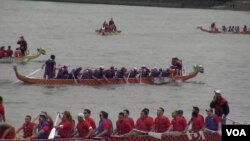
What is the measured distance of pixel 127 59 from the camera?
52906mm

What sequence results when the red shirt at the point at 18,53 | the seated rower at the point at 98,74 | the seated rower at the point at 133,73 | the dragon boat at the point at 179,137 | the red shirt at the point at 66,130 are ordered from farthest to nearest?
the red shirt at the point at 18,53
the seated rower at the point at 133,73
the seated rower at the point at 98,74
the dragon boat at the point at 179,137
the red shirt at the point at 66,130

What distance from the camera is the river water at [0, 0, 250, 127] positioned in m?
32.2

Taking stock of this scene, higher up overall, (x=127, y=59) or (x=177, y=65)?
(x=177, y=65)

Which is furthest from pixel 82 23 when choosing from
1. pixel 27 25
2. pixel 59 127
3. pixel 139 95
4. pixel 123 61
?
pixel 59 127

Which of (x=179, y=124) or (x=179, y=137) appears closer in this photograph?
(x=179, y=137)

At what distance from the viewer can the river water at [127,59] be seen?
106 ft

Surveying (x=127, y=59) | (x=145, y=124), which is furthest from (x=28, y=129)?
Answer: (x=127, y=59)

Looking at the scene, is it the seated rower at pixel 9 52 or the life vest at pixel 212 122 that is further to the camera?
the seated rower at pixel 9 52

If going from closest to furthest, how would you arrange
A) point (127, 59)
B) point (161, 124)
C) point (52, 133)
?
point (52, 133) < point (161, 124) < point (127, 59)

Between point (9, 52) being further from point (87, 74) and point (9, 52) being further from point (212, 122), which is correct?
point (212, 122)

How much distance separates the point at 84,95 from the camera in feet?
110

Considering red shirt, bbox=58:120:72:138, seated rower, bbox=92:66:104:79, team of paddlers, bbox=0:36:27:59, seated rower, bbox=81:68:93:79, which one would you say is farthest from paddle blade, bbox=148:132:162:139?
team of paddlers, bbox=0:36:27:59

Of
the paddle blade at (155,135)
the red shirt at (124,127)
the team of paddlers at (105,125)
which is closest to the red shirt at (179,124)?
the team of paddlers at (105,125)

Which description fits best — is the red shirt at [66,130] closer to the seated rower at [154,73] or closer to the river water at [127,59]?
the river water at [127,59]
